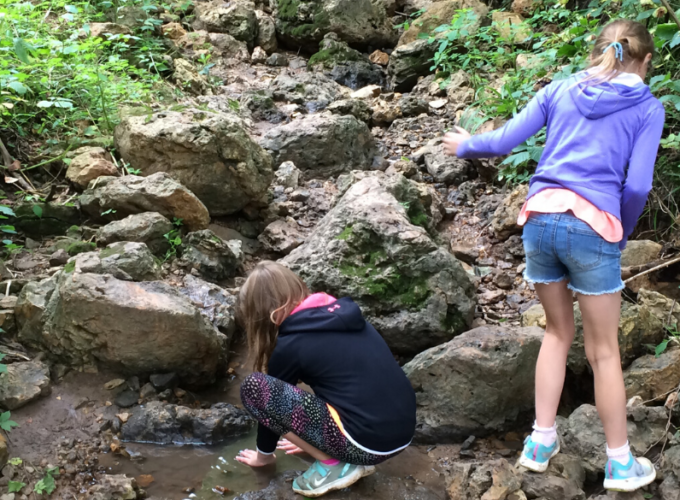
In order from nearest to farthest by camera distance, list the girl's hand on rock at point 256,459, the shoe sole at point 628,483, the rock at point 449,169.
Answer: the shoe sole at point 628,483 < the girl's hand on rock at point 256,459 < the rock at point 449,169

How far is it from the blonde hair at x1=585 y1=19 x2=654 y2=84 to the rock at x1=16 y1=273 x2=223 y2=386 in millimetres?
2027

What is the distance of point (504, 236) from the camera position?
429 centimetres

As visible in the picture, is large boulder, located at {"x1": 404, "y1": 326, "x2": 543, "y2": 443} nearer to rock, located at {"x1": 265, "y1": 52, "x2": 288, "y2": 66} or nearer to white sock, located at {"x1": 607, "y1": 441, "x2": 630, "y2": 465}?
white sock, located at {"x1": 607, "y1": 441, "x2": 630, "y2": 465}

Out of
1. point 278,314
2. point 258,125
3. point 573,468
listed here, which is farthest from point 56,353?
point 258,125

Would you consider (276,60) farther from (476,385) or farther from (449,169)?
(476,385)

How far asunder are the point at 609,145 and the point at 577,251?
0.36 metres

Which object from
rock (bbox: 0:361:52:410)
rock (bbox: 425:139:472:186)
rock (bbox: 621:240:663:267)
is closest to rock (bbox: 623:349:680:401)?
rock (bbox: 621:240:663:267)

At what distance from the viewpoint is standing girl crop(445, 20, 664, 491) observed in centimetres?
185

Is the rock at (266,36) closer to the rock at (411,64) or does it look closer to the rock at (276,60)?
the rock at (276,60)

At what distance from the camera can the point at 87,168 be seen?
404cm

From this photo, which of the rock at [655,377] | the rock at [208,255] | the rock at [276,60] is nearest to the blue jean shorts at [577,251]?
the rock at [655,377]

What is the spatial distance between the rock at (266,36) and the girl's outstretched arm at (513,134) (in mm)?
7499

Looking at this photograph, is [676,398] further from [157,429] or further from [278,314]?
[157,429]

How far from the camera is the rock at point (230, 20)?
8.52 m
